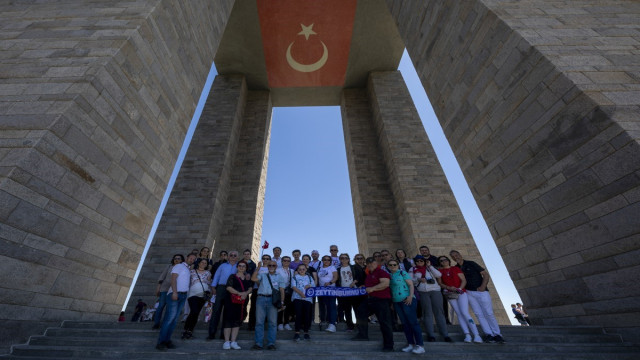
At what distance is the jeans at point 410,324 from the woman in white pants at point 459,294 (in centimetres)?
98

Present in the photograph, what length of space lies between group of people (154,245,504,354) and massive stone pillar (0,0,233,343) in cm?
143

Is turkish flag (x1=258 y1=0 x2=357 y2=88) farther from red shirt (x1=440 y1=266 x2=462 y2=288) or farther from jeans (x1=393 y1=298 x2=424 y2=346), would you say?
jeans (x1=393 y1=298 x2=424 y2=346)

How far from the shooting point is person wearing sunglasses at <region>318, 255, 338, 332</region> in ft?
15.9

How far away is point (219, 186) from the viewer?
11727mm

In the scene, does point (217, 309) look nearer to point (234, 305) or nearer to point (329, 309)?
point (234, 305)

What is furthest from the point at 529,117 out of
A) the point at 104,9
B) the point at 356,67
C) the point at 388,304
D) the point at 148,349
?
the point at 356,67

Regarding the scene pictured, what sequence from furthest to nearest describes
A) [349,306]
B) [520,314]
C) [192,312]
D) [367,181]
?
[367,181] → [520,314] → [349,306] → [192,312]

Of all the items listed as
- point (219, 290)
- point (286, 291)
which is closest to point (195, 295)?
point (219, 290)

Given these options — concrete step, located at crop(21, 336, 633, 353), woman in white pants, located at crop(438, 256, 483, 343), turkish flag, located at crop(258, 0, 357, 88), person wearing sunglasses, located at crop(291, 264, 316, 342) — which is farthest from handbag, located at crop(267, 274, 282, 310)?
turkish flag, located at crop(258, 0, 357, 88)

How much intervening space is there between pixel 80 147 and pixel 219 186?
7263 millimetres

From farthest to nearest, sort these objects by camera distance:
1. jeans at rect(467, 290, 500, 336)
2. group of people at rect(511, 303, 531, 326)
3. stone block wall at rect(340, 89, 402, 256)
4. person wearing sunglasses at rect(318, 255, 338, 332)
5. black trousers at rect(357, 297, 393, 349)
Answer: stone block wall at rect(340, 89, 402, 256) < group of people at rect(511, 303, 531, 326) < person wearing sunglasses at rect(318, 255, 338, 332) < jeans at rect(467, 290, 500, 336) < black trousers at rect(357, 297, 393, 349)

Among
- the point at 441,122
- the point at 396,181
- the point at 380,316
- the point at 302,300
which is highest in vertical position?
the point at 396,181

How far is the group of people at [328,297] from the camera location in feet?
12.6

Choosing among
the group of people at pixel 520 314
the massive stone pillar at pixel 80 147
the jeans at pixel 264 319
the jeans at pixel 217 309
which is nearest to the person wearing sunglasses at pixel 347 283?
the jeans at pixel 264 319
